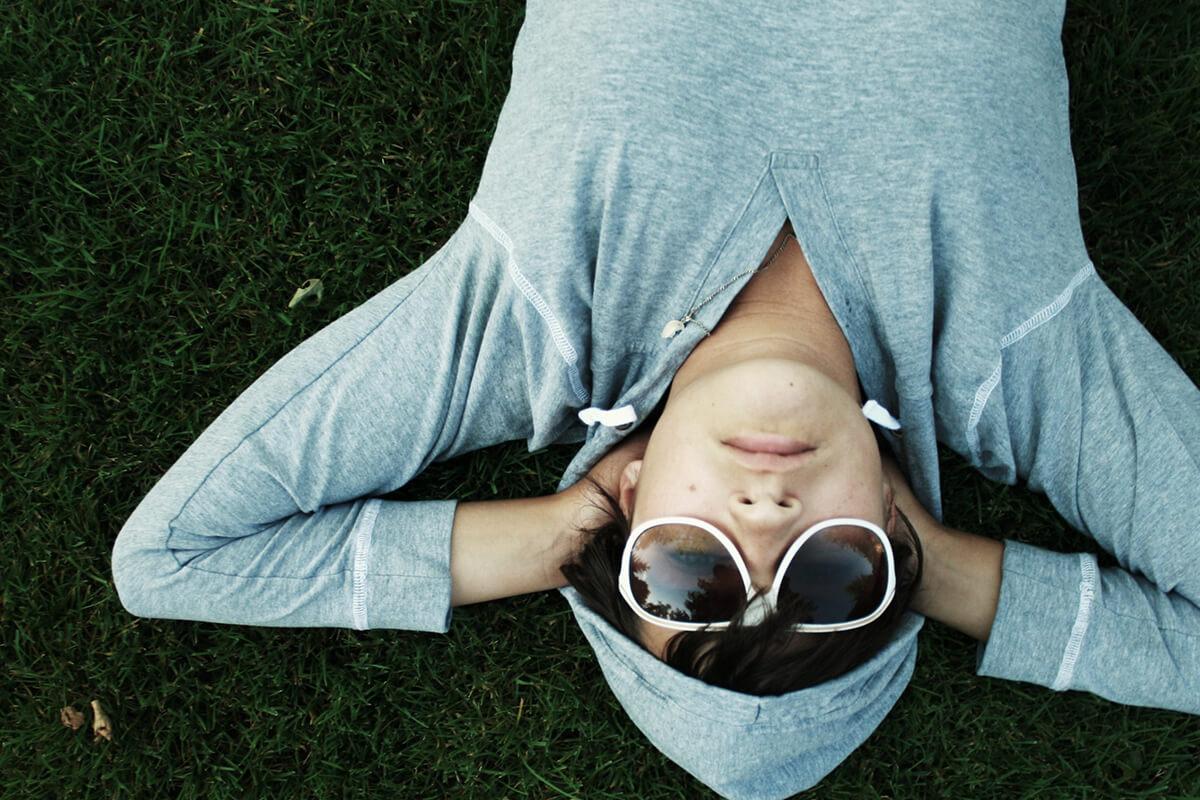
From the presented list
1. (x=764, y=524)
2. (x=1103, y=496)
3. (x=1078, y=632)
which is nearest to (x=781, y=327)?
(x=764, y=524)

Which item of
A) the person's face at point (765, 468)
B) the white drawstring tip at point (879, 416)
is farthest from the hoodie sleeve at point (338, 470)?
the white drawstring tip at point (879, 416)

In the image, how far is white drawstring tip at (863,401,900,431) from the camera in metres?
2.52

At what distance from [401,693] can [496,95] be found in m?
2.14

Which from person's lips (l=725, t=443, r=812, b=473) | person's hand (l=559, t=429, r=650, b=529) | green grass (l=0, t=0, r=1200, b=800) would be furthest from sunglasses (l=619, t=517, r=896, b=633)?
green grass (l=0, t=0, r=1200, b=800)

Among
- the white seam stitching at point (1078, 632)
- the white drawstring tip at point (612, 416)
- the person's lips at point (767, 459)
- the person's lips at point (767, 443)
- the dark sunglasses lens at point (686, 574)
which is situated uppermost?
the person's lips at point (767, 443)

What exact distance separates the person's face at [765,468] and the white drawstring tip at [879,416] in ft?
0.90

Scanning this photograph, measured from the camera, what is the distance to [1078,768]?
10.5ft

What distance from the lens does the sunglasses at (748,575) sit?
2162 millimetres

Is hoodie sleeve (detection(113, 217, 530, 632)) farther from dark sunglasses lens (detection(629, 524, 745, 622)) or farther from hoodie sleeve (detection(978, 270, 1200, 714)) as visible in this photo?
hoodie sleeve (detection(978, 270, 1200, 714))

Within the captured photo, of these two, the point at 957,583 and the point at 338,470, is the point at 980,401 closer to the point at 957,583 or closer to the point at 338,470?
the point at 957,583

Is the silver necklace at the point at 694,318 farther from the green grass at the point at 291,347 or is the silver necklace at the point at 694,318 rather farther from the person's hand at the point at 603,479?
the green grass at the point at 291,347

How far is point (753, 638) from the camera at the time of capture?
7.15 ft

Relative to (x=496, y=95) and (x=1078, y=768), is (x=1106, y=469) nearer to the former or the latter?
(x=1078, y=768)

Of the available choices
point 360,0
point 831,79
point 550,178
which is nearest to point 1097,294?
point 831,79
